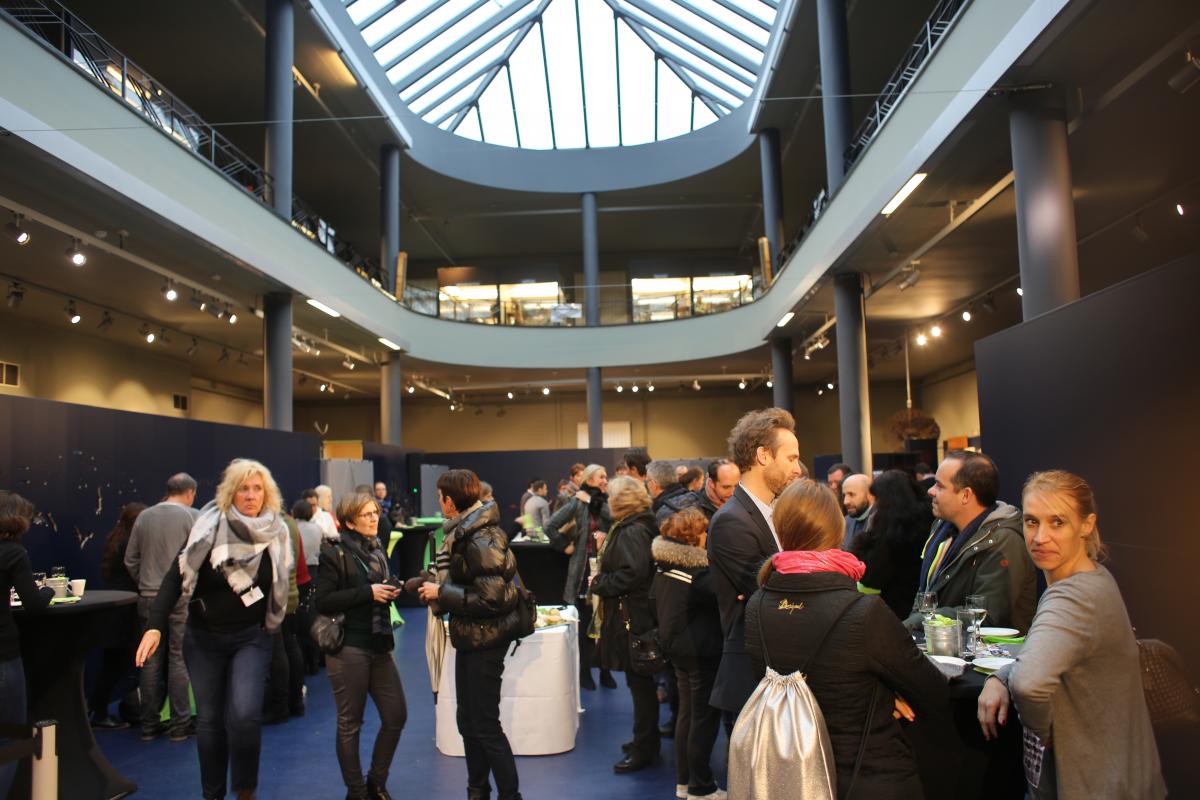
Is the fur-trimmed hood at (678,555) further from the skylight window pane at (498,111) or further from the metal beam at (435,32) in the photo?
the skylight window pane at (498,111)

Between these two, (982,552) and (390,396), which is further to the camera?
(390,396)

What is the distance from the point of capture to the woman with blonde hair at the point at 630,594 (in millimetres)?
4684

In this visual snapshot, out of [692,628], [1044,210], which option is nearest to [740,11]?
[1044,210]

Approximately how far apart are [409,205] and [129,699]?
626 inches

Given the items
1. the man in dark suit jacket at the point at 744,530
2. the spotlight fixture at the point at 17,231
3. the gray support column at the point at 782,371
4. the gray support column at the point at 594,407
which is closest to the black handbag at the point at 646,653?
the man in dark suit jacket at the point at 744,530

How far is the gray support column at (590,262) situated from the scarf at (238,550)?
633 inches

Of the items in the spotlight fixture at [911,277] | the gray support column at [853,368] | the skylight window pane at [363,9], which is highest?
the skylight window pane at [363,9]

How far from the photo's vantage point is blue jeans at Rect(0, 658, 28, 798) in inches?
147

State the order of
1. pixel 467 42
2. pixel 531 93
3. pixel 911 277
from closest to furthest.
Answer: pixel 911 277
pixel 467 42
pixel 531 93

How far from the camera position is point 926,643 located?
3145mm

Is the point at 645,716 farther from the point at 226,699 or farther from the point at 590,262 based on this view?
the point at 590,262

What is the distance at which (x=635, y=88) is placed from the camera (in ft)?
64.6

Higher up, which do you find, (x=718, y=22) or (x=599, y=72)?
(x=599, y=72)

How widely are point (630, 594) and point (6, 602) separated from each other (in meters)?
2.99
